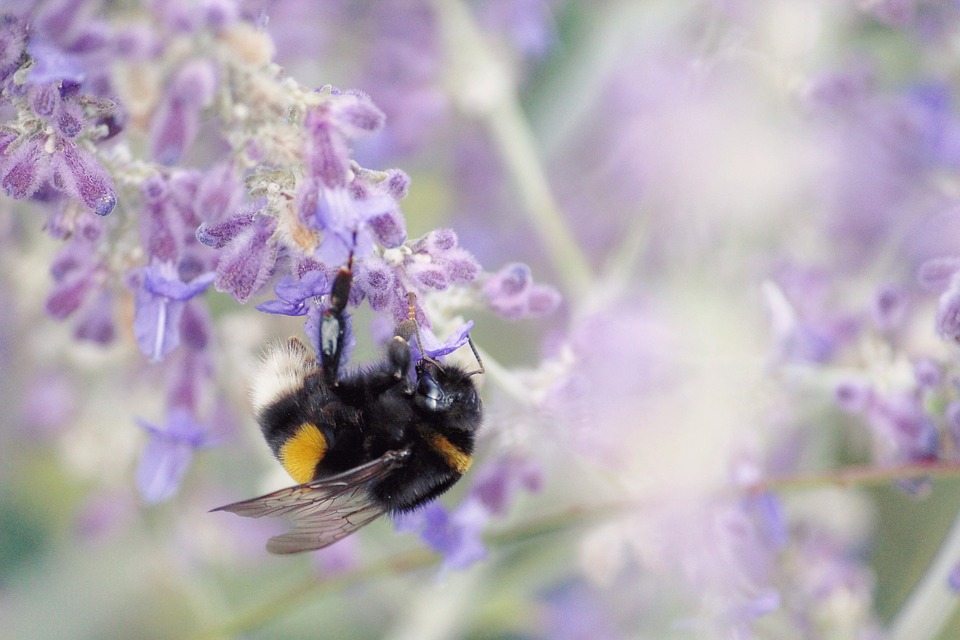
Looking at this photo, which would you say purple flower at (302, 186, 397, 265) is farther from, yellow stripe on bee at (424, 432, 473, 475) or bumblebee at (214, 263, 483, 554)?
yellow stripe on bee at (424, 432, 473, 475)

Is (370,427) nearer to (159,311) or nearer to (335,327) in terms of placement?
(335,327)

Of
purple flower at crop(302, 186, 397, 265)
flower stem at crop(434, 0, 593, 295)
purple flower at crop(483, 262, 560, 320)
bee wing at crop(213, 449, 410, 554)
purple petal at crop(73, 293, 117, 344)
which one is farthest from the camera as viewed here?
flower stem at crop(434, 0, 593, 295)

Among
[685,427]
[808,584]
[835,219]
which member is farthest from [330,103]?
[835,219]

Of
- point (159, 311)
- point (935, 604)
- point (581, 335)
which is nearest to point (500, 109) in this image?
point (581, 335)

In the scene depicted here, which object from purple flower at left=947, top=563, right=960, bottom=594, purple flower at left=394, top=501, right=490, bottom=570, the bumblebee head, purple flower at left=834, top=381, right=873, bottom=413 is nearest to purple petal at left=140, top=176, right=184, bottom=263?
the bumblebee head

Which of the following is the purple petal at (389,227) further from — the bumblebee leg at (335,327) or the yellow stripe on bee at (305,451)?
the yellow stripe on bee at (305,451)

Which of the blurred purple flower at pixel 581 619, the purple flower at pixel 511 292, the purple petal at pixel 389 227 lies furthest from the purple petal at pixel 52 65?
the blurred purple flower at pixel 581 619
